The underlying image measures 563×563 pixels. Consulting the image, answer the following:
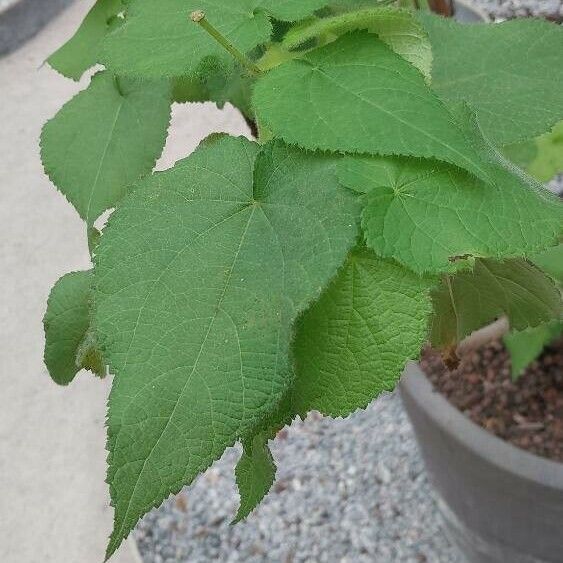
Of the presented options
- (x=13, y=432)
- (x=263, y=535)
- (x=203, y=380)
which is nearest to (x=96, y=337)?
(x=203, y=380)

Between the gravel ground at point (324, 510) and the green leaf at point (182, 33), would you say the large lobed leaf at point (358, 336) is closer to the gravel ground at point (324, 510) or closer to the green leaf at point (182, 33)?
the green leaf at point (182, 33)

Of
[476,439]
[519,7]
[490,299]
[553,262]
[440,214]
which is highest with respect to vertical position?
[440,214]

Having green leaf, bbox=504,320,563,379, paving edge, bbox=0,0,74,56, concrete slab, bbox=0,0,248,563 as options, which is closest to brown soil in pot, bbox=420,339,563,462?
green leaf, bbox=504,320,563,379

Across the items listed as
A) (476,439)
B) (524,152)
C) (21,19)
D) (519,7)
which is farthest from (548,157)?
(21,19)

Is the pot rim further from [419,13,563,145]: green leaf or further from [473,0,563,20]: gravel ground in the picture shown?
[473,0,563,20]: gravel ground

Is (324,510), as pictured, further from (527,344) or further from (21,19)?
(21,19)

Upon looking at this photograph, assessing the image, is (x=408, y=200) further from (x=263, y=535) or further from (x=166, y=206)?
(x=263, y=535)

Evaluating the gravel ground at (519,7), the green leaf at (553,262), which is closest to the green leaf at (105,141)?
the green leaf at (553,262)
